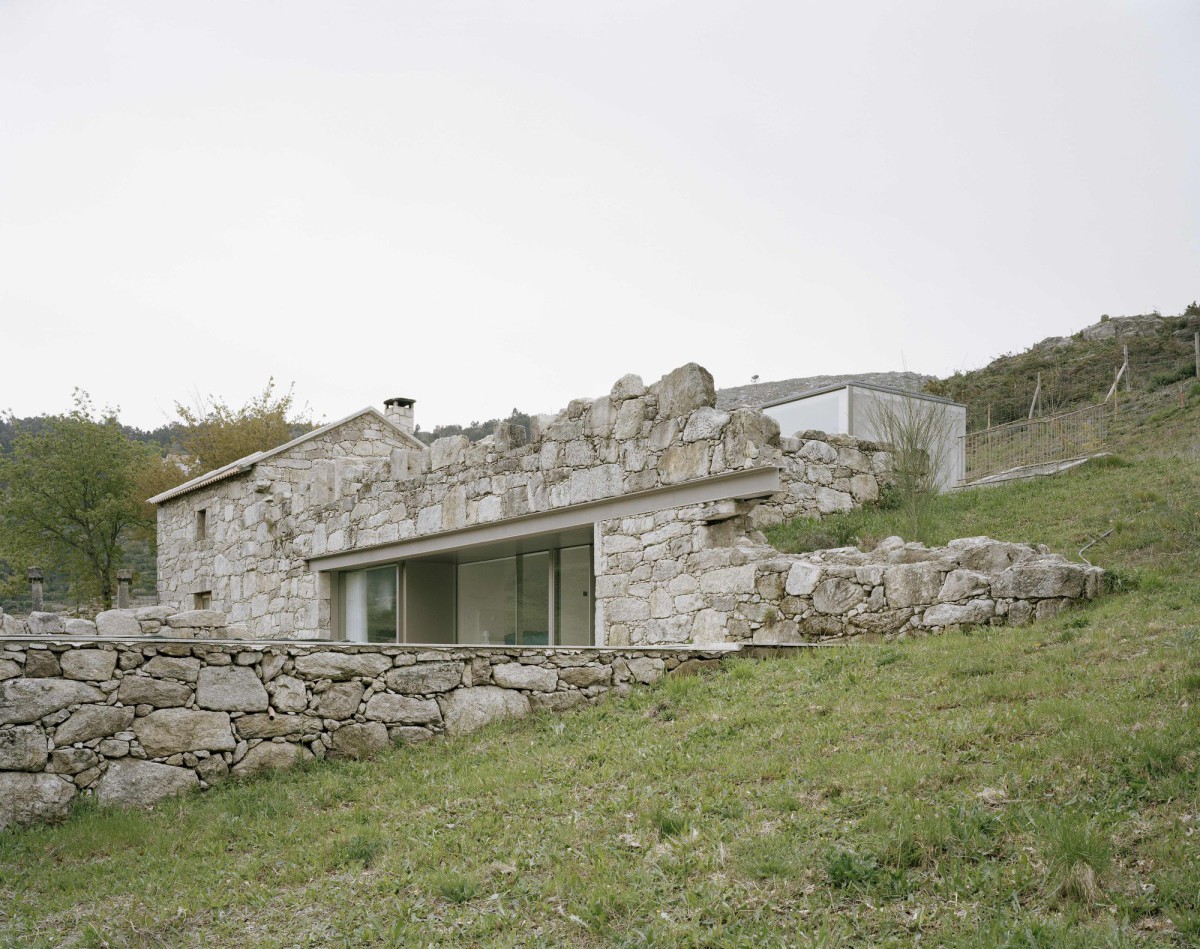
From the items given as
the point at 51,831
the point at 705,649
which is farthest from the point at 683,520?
the point at 51,831

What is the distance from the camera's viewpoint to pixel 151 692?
271 inches

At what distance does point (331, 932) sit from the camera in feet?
14.5

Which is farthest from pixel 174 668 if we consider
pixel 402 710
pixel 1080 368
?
pixel 1080 368

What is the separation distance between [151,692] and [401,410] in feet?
65.5

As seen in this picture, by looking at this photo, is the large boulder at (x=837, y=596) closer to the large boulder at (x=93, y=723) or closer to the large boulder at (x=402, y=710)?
the large boulder at (x=402, y=710)

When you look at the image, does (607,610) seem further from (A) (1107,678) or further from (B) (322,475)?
(B) (322,475)

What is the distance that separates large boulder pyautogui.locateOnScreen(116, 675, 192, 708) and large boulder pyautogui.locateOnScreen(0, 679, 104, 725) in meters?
0.21

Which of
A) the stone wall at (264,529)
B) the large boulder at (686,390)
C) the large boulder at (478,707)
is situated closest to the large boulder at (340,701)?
the large boulder at (478,707)

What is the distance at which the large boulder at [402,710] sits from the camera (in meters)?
7.59

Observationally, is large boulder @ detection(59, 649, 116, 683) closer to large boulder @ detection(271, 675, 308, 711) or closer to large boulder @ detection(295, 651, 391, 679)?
large boulder @ detection(271, 675, 308, 711)

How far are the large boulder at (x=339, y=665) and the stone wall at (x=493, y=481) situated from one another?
443 cm

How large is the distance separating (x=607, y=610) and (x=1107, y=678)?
22.2 ft

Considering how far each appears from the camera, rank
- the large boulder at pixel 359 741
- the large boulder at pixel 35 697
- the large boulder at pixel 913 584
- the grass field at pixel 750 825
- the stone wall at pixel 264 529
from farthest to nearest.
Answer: the stone wall at pixel 264 529 → the large boulder at pixel 913 584 → the large boulder at pixel 359 741 → the large boulder at pixel 35 697 → the grass field at pixel 750 825

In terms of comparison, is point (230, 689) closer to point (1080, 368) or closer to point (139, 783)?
point (139, 783)
